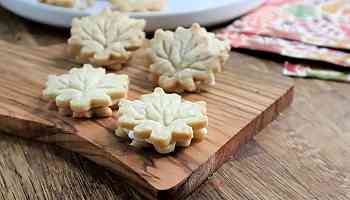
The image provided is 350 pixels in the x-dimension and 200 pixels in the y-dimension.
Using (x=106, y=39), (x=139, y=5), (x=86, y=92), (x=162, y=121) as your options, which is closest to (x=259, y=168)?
(x=162, y=121)

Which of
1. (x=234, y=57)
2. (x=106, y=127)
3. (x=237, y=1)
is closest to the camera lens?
(x=106, y=127)

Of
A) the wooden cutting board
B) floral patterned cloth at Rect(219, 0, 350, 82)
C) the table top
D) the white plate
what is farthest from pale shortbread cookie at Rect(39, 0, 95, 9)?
the table top

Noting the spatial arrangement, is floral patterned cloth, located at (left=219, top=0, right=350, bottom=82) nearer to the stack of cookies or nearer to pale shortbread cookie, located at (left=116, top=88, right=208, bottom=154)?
the stack of cookies

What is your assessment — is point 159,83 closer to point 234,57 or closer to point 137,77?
point 137,77

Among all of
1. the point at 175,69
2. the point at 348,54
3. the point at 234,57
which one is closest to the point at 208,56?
the point at 175,69

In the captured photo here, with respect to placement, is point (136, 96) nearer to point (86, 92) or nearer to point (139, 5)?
point (86, 92)

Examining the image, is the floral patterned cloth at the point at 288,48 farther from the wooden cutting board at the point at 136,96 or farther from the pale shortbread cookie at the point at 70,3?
the pale shortbread cookie at the point at 70,3

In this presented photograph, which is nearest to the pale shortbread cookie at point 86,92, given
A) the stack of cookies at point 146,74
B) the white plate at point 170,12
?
the stack of cookies at point 146,74
